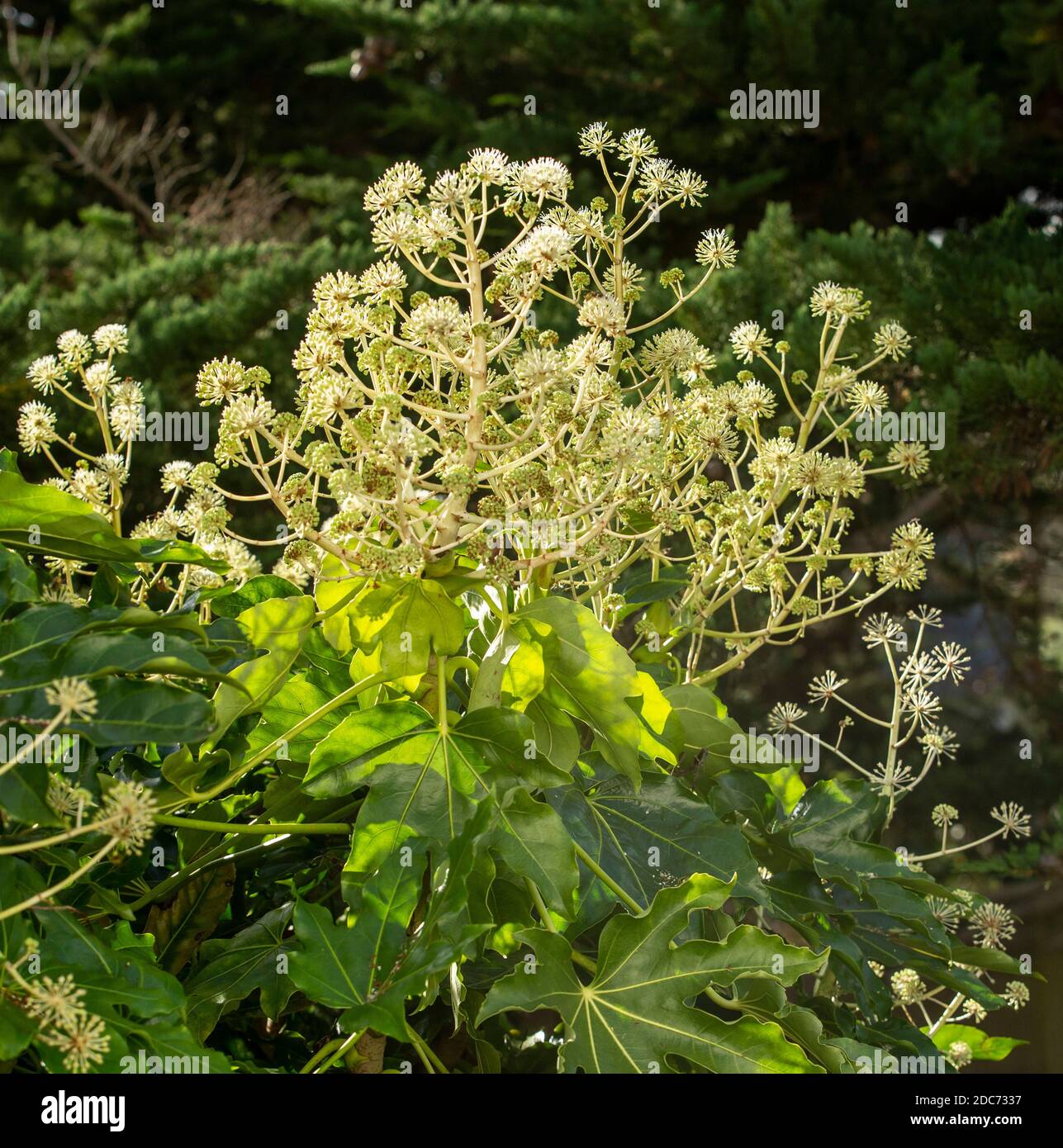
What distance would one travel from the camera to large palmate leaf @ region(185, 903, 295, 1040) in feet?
2.12

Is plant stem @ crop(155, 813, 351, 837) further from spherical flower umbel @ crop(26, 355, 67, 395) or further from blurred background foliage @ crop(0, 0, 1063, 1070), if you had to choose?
blurred background foliage @ crop(0, 0, 1063, 1070)

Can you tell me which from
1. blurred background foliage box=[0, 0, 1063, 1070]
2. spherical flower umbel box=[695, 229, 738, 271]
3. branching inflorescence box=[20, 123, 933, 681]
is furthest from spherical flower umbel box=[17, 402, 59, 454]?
blurred background foliage box=[0, 0, 1063, 1070]

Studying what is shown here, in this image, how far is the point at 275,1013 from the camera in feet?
2.13

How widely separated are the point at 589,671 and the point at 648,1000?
0.57 feet

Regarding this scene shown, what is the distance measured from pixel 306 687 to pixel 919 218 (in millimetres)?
3190

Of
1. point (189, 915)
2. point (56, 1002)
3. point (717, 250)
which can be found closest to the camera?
point (56, 1002)

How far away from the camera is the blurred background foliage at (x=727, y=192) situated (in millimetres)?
2545

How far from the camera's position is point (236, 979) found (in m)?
0.65

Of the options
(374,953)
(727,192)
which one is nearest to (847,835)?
(374,953)

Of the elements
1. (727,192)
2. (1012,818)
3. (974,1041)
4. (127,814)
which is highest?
(727,192)

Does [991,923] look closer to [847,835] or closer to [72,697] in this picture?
[847,835]

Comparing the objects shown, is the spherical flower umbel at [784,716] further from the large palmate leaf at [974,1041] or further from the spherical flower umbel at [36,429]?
the spherical flower umbel at [36,429]

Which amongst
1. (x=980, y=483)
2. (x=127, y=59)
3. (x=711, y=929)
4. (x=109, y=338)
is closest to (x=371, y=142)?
(x=127, y=59)

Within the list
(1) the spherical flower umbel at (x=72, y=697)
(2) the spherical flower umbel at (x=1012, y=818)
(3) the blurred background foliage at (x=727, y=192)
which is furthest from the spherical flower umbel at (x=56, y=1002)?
(3) the blurred background foliage at (x=727, y=192)
